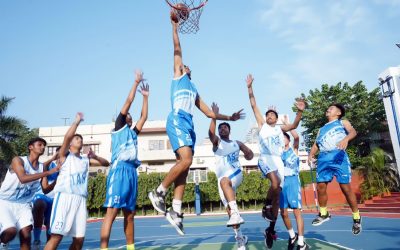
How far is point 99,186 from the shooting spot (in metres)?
28.3

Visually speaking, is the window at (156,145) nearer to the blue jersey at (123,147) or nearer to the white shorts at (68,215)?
the blue jersey at (123,147)

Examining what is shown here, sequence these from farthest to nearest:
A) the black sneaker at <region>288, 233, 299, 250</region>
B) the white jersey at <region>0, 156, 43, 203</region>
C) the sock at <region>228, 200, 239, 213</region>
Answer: the black sneaker at <region>288, 233, 299, 250</region> → the white jersey at <region>0, 156, 43, 203</region> → the sock at <region>228, 200, 239, 213</region>

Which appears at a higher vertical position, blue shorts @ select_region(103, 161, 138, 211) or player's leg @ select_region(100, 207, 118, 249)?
blue shorts @ select_region(103, 161, 138, 211)

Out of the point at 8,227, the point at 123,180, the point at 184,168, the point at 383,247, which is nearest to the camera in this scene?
the point at 184,168

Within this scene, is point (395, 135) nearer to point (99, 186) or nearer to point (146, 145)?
point (99, 186)

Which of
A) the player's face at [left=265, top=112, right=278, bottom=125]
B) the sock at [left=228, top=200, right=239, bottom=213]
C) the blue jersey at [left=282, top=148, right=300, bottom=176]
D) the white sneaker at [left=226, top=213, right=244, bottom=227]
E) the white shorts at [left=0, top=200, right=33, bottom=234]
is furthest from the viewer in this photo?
the blue jersey at [left=282, top=148, right=300, bottom=176]

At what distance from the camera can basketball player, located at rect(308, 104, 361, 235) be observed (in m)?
6.52

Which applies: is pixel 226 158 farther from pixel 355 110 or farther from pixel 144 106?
pixel 355 110

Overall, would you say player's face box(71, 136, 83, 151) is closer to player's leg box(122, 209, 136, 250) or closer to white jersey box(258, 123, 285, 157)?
player's leg box(122, 209, 136, 250)

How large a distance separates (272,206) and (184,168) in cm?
245

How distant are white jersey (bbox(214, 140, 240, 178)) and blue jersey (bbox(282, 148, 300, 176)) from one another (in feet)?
5.03

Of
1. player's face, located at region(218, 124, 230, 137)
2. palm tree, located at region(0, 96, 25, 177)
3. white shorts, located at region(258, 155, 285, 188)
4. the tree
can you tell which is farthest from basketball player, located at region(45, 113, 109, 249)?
the tree

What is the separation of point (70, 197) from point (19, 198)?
154cm

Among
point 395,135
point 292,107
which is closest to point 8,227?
point 395,135
